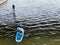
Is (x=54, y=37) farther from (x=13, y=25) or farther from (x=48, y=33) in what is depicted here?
(x=13, y=25)

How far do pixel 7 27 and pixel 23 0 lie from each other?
1323 inches

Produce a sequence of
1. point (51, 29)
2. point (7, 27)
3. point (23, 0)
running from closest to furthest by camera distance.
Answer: point (51, 29) < point (7, 27) < point (23, 0)

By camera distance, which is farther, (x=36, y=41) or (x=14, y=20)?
(x=14, y=20)

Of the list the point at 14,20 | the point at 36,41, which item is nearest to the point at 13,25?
the point at 14,20

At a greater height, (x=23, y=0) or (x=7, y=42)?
(x=23, y=0)

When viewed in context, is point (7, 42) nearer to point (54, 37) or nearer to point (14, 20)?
point (54, 37)

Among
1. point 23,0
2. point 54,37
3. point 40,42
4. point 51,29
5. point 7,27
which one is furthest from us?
point 23,0

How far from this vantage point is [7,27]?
2778 centimetres

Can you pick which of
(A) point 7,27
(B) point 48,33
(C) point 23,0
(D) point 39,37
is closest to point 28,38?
(D) point 39,37

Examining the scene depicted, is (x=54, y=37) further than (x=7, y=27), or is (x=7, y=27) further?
(x=7, y=27)

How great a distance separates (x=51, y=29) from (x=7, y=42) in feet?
23.2

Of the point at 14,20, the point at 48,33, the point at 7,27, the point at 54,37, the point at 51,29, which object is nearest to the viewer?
the point at 54,37

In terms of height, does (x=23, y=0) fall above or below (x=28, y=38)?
above

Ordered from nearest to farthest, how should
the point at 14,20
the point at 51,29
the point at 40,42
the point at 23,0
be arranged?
the point at 40,42
the point at 51,29
the point at 14,20
the point at 23,0
